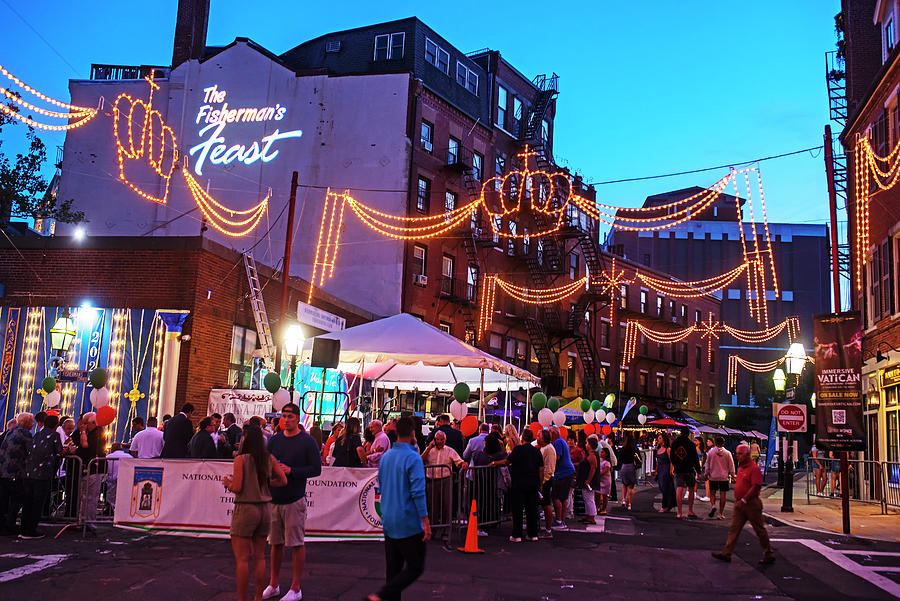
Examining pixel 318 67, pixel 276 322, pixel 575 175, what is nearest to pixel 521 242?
pixel 575 175

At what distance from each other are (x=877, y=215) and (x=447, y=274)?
19.5 metres

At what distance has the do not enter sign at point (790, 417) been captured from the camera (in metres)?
18.3

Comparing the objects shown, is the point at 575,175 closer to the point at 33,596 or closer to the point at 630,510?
the point at 630,510

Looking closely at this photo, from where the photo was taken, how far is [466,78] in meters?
40.1

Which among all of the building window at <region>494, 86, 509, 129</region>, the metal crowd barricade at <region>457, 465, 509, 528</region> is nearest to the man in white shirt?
the metal crowd barricade at <region>457, 465, 509, 528</region>

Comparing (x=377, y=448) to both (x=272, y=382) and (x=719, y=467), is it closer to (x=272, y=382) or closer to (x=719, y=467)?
(x=272, y=382)

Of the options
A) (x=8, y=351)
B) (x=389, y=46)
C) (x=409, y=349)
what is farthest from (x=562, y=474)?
(x=389, y=46)

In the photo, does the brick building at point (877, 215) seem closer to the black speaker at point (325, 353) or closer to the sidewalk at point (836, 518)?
the sidewalk at point (836, 518)

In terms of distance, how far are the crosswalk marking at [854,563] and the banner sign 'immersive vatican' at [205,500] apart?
6.70 m

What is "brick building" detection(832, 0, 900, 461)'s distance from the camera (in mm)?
20266

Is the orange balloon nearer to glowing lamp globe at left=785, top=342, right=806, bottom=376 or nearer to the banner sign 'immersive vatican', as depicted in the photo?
the banner sign 'immersive vatican'

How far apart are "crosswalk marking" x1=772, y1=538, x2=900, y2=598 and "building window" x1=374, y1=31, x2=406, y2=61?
93.8ft

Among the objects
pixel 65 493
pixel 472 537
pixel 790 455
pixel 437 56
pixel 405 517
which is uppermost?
pixel 437 56

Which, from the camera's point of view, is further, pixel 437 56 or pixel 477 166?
pixel 477 166
